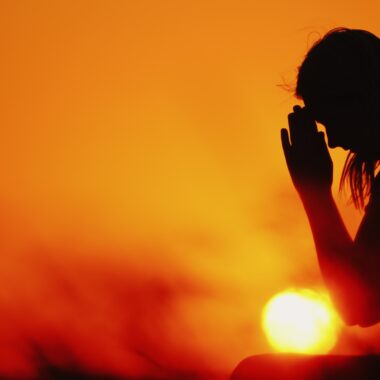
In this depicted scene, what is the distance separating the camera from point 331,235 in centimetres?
142

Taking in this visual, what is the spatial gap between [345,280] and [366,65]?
0.53 meters

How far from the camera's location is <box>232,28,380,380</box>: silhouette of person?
4.53 feet

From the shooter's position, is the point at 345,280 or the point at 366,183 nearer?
the point at 345,280

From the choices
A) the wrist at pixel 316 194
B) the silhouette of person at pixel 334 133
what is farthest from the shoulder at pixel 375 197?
the wrist at pixel 316 194

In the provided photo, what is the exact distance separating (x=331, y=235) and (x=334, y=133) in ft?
0.92

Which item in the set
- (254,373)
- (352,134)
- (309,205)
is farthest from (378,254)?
(254,373)

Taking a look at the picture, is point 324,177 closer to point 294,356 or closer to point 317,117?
point 317,117

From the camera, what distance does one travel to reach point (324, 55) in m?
1.59

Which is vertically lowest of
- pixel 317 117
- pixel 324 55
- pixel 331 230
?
pixel 331 230

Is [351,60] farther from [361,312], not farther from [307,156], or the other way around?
[361,312]

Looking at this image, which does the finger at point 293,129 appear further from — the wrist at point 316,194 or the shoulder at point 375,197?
the shoulder at point 375,197

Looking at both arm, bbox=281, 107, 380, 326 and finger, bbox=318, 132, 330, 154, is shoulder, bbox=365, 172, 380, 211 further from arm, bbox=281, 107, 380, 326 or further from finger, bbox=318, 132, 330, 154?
finger, bbox=318, 132, 330, 154

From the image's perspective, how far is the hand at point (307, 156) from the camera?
155 centimetres

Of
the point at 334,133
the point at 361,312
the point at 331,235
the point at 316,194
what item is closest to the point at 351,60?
the point at 334,133
